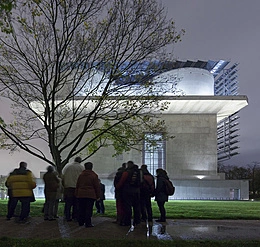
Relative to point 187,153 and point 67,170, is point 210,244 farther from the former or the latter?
point 187,153

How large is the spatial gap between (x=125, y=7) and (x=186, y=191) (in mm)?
23551

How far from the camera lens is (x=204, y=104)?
137 feet

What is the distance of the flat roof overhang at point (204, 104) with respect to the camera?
40875mm

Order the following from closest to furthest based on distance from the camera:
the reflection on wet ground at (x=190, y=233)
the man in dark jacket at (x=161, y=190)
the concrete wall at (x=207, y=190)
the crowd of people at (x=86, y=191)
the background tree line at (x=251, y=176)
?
1. the reflection on wet ground at (x=190, y=233)
2. the crowd of people at (x=86, y=191)
3. the man in dark jacket at (x=161, y=190)
4. the concrete wall at (x=207, y=190)
5. the background tree line at (x=251, y=176)

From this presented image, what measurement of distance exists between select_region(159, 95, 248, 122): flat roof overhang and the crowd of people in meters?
29.3

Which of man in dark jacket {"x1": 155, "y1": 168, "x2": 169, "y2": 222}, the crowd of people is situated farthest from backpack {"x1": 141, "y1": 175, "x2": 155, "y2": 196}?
man in dark jacket {"x1": 155, "y1": 168, "x2": 169, "y2": 222}

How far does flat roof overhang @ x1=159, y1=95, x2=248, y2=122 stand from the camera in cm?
4088

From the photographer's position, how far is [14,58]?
1838cm

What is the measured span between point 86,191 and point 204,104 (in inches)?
1298

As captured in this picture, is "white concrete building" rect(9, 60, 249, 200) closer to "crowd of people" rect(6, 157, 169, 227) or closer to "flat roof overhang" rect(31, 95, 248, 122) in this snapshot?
"flat roof overhang" rect(31, 95, 248, 122)

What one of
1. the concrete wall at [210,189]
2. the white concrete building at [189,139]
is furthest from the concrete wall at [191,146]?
the concrete wall at [210,189]

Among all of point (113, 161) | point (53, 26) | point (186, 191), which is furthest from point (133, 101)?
point (113, 161)

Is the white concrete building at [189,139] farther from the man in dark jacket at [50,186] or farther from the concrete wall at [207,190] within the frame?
the man in dark jacket at [50,186]

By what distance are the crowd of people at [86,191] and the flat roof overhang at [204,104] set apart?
96.1 feet
